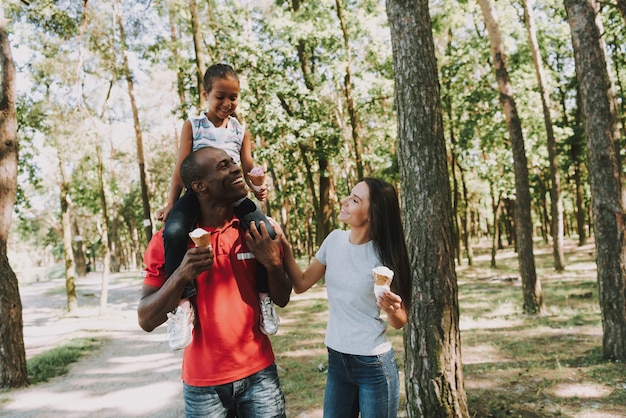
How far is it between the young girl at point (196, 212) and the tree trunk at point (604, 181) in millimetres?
5947

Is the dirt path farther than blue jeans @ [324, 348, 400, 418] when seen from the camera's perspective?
Yes

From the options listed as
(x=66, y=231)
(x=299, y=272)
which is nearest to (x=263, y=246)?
(x=299, y=272)

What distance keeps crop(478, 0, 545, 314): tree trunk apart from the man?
9.99 meters

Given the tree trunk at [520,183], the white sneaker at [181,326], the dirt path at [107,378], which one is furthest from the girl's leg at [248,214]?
the tree trunk at [520,183]

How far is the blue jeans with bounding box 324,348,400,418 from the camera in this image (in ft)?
9.41

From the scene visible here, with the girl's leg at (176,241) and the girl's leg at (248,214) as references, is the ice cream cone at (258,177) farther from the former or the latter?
the girl's leg at (176,241)

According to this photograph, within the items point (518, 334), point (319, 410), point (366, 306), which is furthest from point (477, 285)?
point (366, 306)

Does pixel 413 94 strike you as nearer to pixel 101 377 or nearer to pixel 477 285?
pixel 101 377

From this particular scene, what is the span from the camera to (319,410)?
597 cm

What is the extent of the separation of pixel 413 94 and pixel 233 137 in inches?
81.1

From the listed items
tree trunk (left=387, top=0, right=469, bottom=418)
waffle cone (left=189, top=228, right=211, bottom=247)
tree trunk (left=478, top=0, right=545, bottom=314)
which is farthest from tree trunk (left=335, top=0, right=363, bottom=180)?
waffle cone (left=189, top=228, right=211, bottom=247)

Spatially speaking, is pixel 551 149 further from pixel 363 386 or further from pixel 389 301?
pixel 389 301

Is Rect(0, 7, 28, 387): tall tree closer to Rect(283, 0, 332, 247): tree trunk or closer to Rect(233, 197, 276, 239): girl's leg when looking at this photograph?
Rect(233, 197, 276, 239): girl's leg

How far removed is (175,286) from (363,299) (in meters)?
1.34
